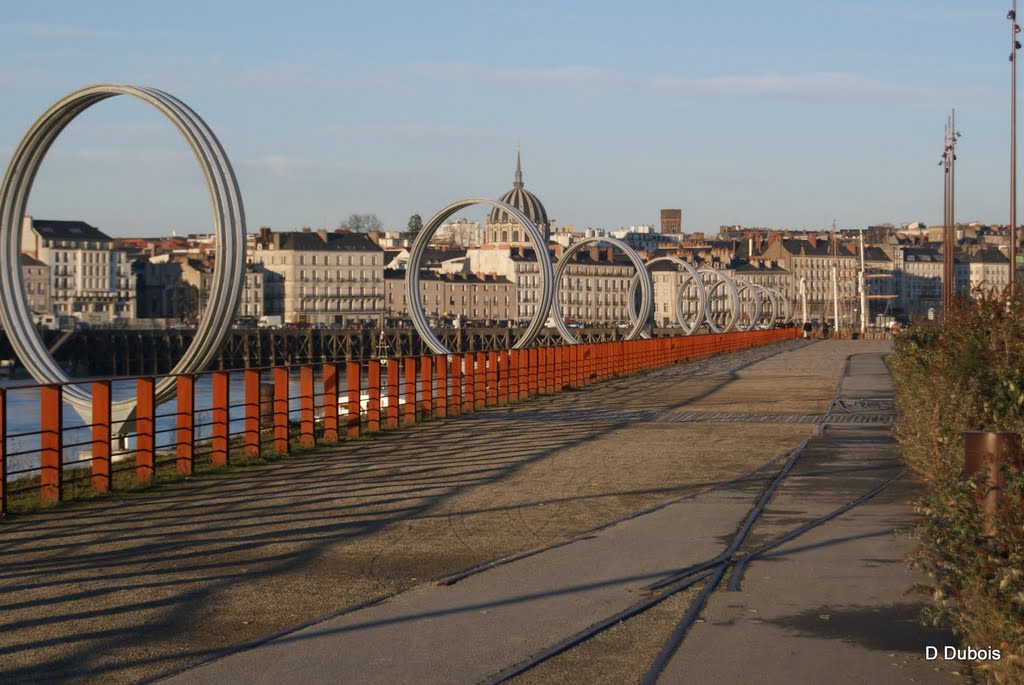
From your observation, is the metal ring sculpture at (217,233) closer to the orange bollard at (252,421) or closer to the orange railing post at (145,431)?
the orange bollard at (252,421)

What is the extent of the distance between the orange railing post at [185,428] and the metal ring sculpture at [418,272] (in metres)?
15.3

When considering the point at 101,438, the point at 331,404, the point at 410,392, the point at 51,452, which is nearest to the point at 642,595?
the point at 51,452

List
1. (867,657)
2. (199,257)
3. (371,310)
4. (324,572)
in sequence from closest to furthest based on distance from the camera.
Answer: (867,657), (324,572), (371,310), (199,257)

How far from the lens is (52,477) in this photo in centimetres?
1424

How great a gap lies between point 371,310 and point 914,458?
161m

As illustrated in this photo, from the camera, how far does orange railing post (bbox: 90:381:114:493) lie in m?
15.0

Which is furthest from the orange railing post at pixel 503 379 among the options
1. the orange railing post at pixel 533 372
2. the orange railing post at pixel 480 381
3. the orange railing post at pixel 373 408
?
the orange railing post at pixel 373 408

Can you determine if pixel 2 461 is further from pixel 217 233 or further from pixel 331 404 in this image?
pixel 331 404

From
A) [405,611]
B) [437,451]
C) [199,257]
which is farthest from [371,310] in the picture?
[405,611]

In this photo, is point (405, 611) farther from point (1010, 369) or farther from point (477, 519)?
point (1010, 369)

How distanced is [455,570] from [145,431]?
6.66 metres

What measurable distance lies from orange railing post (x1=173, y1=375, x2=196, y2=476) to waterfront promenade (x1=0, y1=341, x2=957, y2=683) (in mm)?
452

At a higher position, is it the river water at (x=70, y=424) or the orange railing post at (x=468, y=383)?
the orange railing post at (x=468, y=383)

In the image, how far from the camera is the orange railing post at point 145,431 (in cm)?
1593
